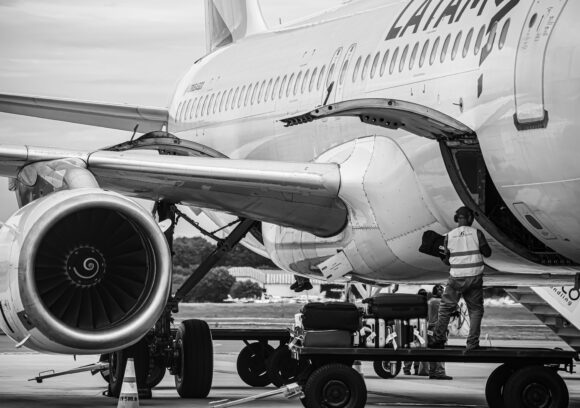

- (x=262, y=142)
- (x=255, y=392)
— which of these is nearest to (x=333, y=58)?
(x=262, y=142)

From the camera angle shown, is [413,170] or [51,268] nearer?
[51,268]

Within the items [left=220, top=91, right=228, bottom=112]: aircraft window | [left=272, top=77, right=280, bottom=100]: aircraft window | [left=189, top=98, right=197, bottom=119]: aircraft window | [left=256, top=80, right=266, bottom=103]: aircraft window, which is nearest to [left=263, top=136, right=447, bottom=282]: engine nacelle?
[left=272, top=77, right=280, bottom=100]: aircraft window

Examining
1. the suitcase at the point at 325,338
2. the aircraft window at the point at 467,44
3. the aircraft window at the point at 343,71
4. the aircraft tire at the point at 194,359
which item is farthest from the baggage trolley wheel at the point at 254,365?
the aircraft window at the point at 467,44

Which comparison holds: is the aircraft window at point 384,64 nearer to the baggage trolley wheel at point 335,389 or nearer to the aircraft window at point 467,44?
the aircraft window at point 467,44

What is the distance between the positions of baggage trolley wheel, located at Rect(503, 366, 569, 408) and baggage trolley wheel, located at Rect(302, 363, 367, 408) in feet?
Answer: 4.19

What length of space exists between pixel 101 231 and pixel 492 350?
3516 mm

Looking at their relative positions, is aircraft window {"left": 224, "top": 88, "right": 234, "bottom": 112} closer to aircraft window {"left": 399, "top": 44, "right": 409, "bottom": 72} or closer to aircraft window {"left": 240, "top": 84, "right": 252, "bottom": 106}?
aircraft window {"left": 240, "top": 84, "right": 252, "bottom": 106}

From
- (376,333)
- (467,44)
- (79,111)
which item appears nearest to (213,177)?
(376,333)

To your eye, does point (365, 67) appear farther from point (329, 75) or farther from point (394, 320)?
point (394, 320)

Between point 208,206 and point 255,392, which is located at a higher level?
point 208,206

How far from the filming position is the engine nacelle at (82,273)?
1132cm

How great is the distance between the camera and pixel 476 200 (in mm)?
12562

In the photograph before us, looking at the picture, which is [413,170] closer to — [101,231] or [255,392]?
[101,231]

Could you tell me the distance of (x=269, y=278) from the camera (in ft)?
218
